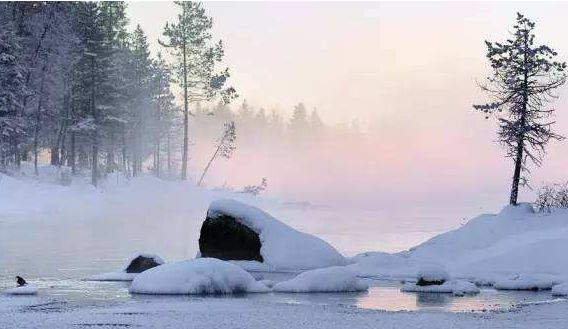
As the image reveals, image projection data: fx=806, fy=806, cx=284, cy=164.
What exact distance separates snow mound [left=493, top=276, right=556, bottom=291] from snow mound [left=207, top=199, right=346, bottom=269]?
194 inches

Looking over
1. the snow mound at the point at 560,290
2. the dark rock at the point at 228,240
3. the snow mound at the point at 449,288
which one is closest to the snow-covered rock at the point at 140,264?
the dark rock at the point at 228,240

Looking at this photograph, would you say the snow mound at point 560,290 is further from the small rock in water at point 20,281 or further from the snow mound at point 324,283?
the small rock in water at point 20,281

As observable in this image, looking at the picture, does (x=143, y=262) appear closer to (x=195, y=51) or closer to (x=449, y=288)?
(x=449, y=288)

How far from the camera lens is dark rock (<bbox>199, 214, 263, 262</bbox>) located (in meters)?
23.3

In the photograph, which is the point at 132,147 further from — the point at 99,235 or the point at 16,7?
the point at 99,235

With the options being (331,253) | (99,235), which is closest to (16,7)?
(99,235)

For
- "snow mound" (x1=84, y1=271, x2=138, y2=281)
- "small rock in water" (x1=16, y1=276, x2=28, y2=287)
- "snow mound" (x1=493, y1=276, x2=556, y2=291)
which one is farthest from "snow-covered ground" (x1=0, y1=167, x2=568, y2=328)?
"small rock in water" (x1=16, y1=276, x2=28, y2=287)

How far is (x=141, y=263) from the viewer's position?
800 inches

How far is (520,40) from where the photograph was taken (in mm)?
31719

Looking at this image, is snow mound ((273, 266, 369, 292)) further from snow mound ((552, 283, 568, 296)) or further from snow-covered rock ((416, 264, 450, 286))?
snow mound ((552, 283, 568, 296))

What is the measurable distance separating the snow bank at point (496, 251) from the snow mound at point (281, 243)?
0.98 m

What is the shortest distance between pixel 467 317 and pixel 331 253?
9409 millimetres

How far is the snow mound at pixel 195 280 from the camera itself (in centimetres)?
1689

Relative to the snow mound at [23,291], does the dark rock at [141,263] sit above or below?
above
